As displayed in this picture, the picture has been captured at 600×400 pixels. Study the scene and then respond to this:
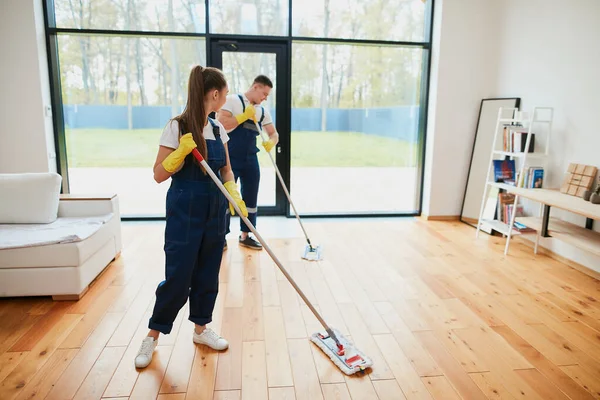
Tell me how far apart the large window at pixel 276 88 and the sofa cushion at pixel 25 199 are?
1.62 m

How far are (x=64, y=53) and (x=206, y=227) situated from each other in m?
3.63

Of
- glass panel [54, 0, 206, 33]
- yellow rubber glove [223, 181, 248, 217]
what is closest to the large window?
glass panel [54, 0, 206, 33]

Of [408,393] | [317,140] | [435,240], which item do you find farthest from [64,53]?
[408,393]

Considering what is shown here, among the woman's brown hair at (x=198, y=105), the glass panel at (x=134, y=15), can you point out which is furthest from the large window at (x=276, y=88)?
the woman's brown hair at (x=198, y=105)

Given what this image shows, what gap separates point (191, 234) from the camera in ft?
6.55

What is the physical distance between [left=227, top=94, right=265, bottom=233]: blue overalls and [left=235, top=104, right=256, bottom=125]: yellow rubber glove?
0.22 ft

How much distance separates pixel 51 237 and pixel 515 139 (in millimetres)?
3870

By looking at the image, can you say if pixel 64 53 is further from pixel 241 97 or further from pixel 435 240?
pixel 435 240

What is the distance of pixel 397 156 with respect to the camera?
17.2 ft

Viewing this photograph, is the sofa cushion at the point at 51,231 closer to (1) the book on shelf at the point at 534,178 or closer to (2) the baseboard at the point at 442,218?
(2) the baseboard at the point at 442,218

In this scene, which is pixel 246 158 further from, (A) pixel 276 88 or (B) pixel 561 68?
(B) pixel 561 68

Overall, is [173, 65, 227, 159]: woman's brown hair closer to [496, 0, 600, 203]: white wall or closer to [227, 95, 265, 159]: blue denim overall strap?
[227, 95, 265, 159]: blue denim overall strap

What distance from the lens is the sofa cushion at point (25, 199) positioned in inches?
125

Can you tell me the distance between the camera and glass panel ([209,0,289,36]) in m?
4.61
